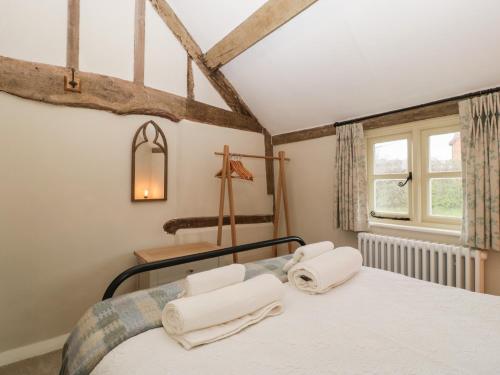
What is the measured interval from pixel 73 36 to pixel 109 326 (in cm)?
227

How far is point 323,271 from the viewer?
4.52 feet

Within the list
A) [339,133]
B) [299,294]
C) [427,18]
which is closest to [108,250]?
[299,294]

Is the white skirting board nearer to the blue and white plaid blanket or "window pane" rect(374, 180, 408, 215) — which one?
the blue and white plaid blanket

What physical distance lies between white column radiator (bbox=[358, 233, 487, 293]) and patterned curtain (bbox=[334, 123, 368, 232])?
0.61 ft

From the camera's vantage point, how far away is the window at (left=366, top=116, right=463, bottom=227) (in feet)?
7.38

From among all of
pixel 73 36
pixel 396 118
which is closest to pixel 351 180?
pixel 396 118

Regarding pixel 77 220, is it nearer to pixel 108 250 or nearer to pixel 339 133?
pixel 108 250

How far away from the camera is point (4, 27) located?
1.89 m

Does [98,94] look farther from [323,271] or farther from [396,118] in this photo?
[396,118]

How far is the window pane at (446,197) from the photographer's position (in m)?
2.23

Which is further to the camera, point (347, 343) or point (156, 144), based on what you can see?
point (156, 144)

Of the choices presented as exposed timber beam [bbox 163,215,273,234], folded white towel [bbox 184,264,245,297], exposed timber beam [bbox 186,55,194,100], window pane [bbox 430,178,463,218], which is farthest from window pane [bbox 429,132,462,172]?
exposed timber beam [bbox 186,55,194,100]

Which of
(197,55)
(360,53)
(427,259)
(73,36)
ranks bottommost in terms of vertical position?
(427,259)

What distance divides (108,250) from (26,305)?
63cm
